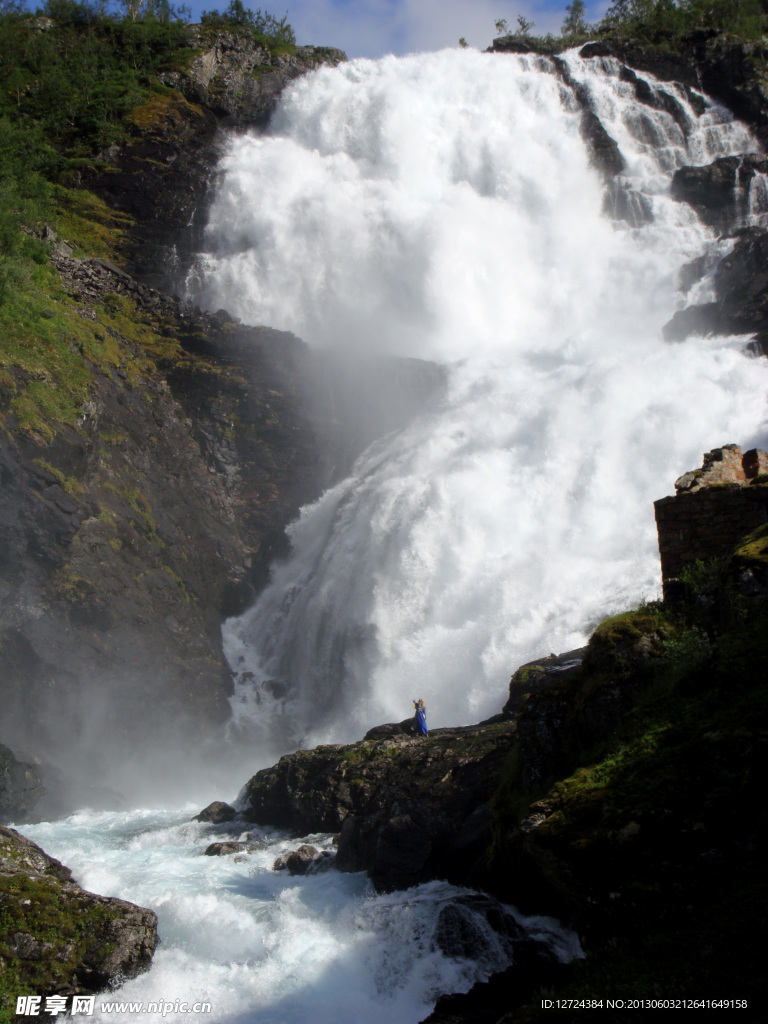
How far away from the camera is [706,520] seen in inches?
388

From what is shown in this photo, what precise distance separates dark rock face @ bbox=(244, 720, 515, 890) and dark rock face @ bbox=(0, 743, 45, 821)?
20.8 feet

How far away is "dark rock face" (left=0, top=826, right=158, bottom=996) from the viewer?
891 centimetres

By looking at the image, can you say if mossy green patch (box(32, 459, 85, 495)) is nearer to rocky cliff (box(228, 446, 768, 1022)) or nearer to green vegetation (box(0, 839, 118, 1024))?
green vegetation (box(0, 839, 118, 1024))

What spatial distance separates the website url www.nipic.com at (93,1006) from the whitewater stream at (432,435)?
150 mm

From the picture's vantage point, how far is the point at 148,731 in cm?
2442

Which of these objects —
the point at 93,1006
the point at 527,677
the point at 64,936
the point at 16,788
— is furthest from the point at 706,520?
the point at 16,788

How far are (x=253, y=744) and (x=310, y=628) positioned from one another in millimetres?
4851

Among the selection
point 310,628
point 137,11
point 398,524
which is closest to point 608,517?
point 398,524

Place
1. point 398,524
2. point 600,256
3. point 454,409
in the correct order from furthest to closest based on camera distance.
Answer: point 600,256
point 454,409
point 398,524

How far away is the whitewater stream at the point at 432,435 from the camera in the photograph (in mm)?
10781

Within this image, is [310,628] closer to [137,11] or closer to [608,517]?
[608,517]

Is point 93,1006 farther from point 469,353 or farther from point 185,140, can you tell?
point 185,140

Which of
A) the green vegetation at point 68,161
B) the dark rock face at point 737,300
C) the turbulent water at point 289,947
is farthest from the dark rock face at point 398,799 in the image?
the dark rock face at point 737,300

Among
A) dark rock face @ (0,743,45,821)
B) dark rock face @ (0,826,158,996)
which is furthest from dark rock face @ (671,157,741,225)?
dark rock face @ (0,826,158,996)
